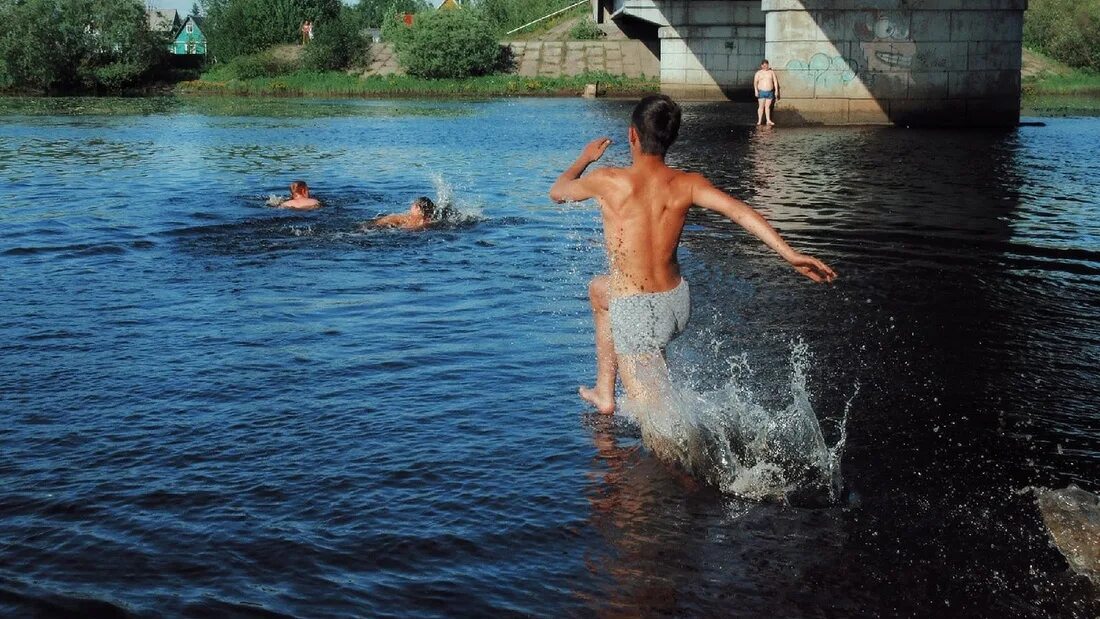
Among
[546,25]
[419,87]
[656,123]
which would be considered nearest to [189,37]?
[546,25]

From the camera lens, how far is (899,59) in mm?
36219

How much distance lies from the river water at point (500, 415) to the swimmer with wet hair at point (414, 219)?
1.00ft

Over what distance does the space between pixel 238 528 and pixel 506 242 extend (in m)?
9.84

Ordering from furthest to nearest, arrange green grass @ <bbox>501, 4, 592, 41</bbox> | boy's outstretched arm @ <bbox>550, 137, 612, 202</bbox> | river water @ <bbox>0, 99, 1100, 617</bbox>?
green grass @ <bbox>501, 4, 592, 41</bbox>
boy's outstretched arm @ <bbox>550, 137, 612, 202</bbox>
river water @ <bbox>0, 99, 1100, 617</bbox>

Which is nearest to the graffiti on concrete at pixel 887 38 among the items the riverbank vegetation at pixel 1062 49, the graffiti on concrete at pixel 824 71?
the graffiti on concrete at pixel 824 71

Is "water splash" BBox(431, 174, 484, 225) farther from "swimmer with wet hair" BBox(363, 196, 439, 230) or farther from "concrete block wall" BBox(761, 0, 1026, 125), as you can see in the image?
"concrete block wall" BBox(761, 0, 1026, 125)

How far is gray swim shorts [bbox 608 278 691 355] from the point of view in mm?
6723

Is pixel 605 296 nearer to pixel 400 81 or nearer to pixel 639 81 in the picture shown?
pixel 639 81

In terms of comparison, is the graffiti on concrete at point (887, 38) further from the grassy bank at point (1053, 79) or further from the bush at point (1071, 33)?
the bush at point (1071, 33)

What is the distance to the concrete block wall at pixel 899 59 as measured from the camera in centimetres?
3578

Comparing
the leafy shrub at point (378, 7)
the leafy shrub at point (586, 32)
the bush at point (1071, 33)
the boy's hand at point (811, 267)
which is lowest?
the boy's hand at point (811, 267)

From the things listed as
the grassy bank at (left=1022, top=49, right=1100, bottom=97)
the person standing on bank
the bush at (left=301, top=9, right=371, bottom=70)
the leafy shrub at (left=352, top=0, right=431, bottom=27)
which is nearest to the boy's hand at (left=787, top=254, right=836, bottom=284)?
the person standing on bank

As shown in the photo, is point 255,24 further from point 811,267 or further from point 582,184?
point 811,267

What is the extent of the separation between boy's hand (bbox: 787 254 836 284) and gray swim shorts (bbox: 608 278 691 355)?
0.90 metres
